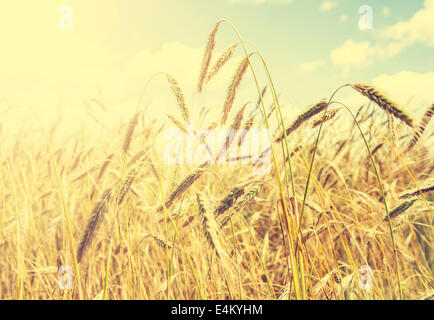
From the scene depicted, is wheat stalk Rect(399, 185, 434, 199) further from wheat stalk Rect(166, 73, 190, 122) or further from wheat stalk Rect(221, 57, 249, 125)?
wheat stalk Rect(166, 73, 190, 122)

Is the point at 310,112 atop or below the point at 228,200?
atop

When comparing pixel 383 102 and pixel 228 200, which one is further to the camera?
pixel 228 200

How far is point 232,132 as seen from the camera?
37.1 inches

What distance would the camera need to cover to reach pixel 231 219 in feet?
2.71

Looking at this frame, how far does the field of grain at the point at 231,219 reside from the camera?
77cm

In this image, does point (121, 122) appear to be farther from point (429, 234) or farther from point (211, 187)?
point (429, 234)

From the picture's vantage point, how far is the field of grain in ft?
2.53

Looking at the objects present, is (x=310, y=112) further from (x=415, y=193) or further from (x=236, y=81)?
(x=415, y=193)

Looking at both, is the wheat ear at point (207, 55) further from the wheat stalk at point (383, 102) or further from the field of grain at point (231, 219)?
the wheat stalk at point (383, 102)

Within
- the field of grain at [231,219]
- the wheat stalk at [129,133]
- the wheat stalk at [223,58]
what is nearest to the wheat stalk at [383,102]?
the field of grain at [231,219]
